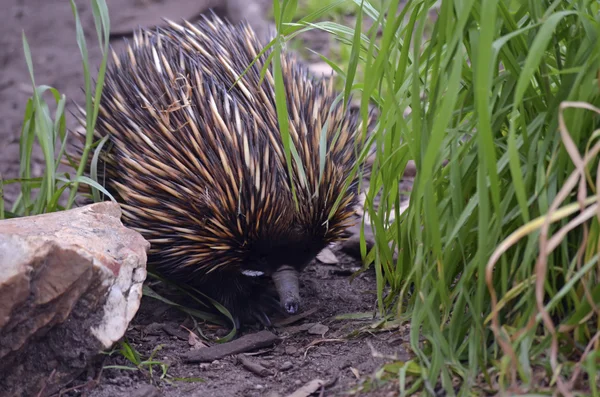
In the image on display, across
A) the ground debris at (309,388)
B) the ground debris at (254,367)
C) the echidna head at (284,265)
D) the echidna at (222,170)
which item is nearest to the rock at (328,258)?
the echidna at (222,170)

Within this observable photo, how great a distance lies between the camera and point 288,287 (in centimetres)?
256

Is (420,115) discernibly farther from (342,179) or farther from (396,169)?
(342,179)

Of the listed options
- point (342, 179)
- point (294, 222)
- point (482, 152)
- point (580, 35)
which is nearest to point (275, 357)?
point (294, 222)

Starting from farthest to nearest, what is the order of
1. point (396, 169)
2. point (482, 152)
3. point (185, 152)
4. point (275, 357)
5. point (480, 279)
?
point (185, 152) < point (275, 357) < point (396, 169) < point (480, 279) < point (482, 152)

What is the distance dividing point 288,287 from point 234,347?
265 mm

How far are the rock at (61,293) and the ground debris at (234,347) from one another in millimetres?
371

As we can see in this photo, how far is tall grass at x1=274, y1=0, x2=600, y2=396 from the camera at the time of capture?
1.53m

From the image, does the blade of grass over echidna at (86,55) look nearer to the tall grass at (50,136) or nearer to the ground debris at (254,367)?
the tall grass at (50,136)

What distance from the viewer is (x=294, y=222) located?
97.9 inches

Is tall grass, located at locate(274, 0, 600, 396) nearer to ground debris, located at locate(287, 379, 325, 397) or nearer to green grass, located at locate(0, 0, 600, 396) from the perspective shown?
green grass, located at locate(0, 0, 600, 396)

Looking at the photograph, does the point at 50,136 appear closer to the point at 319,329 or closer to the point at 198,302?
the point at 198,302

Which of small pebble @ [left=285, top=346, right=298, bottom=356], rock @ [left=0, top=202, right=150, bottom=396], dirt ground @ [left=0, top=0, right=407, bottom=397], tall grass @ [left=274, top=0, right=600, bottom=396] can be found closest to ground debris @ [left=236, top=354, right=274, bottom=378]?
dirt ground @ [left=0, top=0, right=407, bottom=397]

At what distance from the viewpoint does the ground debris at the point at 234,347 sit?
7.86ft

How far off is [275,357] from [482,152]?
1.16 meters
